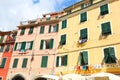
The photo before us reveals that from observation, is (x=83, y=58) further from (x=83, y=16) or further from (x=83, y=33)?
(x=83, y=16)

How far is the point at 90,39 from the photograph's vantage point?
824 inches

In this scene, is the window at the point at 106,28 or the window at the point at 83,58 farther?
the window at the point at 83,58

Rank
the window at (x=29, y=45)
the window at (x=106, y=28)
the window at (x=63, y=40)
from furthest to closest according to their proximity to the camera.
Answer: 1. the window at (x=29, y=45)
2. the window at (x=63, y=40)
3. the window at (x=106, y=28)

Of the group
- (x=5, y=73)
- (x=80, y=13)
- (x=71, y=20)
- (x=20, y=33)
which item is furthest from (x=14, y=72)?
(x=80, y=13)

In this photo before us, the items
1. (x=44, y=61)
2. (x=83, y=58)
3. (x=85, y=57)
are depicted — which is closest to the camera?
(x=85, y=57)

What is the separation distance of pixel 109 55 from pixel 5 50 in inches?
849

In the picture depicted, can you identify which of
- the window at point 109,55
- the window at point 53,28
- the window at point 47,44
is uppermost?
the window at point 53,28

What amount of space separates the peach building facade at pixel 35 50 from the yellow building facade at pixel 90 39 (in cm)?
174

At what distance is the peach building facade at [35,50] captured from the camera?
25266mm

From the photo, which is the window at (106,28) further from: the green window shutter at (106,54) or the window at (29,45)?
the window at (29,45)

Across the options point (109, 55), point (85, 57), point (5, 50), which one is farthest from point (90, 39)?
point (5, 50)

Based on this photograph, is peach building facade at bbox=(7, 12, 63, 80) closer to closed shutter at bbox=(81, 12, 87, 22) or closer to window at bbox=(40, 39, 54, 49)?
window at bbox=(40, 39, 54, 49)

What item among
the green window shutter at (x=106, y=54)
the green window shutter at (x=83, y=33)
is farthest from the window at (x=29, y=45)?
the green window shutter at (x=106, y=54)

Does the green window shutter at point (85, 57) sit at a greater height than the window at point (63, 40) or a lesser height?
lesser
